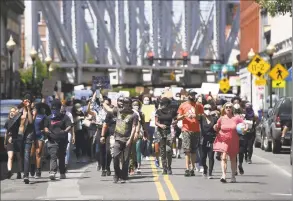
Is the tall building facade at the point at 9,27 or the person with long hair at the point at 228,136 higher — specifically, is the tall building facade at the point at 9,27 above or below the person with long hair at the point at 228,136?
above

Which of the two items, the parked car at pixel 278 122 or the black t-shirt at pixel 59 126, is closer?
the black t-shirt at pixel 59 126

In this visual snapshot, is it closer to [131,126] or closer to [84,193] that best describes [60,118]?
[131,126]

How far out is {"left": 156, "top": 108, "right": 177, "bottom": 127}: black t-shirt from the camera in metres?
21.8

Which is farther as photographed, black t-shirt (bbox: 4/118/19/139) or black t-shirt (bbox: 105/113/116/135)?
black t-shirt (bbox: 105/113/116/135)

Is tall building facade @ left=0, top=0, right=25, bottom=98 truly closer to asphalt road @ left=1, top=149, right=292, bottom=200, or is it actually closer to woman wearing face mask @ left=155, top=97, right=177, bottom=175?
woman wearing face mask @ left=155, top=97, right=177, bottom=175

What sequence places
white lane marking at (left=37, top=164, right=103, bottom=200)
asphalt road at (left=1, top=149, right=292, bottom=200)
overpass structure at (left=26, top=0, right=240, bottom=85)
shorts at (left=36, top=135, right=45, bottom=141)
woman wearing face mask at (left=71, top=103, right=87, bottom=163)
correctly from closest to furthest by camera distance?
asphalt road at (left=1, top=149, right=292, bottom=200) → white lane marking at (left=37, top=164, right=103, bottom=200) → shorts at (left=36, top=135, right=45, bottom=141) → woman wearing face mask at (left=71, top=103, right=87, bottom=163) → overpass structure at (left=26, top=0, right=240, bottom=85)

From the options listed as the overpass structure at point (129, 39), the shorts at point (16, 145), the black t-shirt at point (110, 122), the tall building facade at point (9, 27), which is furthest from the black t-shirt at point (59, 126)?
the overpass structure at point (129, 39)

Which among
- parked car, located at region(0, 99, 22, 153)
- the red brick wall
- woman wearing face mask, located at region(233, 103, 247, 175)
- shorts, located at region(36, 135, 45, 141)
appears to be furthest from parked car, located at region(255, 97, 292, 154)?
the red brick wall

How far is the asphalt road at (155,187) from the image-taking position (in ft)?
55.4

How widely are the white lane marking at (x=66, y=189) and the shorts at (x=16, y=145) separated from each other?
1.26m

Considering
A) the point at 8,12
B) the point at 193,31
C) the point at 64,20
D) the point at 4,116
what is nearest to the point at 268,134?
the point at 4,116

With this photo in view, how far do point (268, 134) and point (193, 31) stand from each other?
96967 mm

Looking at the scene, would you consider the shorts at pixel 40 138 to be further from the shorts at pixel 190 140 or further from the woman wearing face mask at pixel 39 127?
the shorts at pixel 190 140

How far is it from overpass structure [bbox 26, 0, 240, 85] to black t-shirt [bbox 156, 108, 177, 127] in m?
74.4
